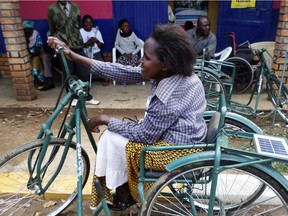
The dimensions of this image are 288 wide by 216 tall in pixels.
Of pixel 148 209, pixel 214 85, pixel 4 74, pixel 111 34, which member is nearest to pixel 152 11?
pixel 111 34

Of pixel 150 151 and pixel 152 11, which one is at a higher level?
pixel 152 11

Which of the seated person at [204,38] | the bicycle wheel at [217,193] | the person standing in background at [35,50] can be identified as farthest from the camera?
the person standing in background at [35,50]

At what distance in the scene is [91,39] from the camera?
539 centimetres

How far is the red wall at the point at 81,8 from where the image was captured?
18.5ft

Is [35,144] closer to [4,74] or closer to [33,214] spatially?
[33,214]

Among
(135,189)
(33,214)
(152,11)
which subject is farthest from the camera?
(152,11)

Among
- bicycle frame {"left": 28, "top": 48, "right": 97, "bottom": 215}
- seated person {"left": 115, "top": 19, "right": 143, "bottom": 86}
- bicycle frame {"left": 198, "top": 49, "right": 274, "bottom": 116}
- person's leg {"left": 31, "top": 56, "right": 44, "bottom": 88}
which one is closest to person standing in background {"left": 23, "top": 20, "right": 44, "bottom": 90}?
person's leg {"left": 31, "top": 56, "right": 44, "bottom": 88}

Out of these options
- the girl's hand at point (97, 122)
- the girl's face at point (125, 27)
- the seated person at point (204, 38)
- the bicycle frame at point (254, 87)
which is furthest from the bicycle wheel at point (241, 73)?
the girl's hand at point (97, 122)

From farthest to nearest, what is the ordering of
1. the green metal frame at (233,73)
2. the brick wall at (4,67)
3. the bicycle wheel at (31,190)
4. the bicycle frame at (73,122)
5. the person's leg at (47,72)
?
the brick wall at (4,67) < the person's leg at (47,72) < the green metal frame at (233,73) < the bicycle wheel at (31,190) < the bicycle frame at (73,122)

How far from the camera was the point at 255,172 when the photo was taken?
168 cm

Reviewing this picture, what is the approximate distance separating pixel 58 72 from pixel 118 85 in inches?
49.2

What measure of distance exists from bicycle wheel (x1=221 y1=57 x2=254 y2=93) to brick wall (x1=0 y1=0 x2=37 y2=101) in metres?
3.21

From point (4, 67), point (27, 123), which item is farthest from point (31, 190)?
point (4, 67)

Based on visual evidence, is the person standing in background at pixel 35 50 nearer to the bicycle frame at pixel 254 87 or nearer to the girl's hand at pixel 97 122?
the bicycle frame at pixel 254 87
